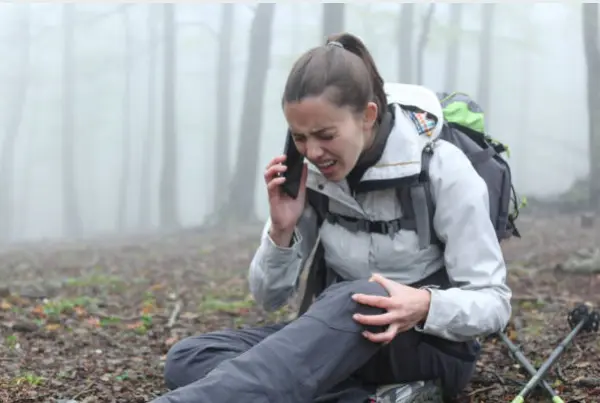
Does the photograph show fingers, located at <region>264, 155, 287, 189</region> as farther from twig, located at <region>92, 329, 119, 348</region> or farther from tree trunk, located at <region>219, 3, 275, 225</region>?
tree trunk, located at <region>219, 3, 275, 225</region>

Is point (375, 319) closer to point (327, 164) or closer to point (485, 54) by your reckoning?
point (327, 164)

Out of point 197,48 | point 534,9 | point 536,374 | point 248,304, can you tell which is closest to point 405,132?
point 536,374

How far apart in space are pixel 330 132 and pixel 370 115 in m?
0.19

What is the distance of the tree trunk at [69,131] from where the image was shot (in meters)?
30.8

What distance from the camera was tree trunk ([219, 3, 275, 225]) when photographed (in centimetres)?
1877

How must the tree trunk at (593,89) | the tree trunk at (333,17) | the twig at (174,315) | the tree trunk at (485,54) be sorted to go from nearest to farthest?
the twig at (174,315) < the tree trunk at (593,89) < the tree trunk at (333,17) < the tree trunk at (485,54)

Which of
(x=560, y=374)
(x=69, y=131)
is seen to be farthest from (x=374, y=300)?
(x=69, y=131)

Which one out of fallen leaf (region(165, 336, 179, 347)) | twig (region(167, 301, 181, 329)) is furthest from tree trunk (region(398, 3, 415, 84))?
fallen leaf (region(165, 336, 179, 347))

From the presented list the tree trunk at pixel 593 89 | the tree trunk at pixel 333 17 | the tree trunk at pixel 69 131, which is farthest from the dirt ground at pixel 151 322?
the tree trunk at pixel 69 131

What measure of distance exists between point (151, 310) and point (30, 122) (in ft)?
96.3

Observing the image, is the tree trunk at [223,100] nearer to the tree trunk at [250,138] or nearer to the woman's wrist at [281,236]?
the tree trunk at [250,138]

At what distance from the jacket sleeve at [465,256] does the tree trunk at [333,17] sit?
15.8 meters

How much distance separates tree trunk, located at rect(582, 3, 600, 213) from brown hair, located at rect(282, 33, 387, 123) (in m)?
13.3

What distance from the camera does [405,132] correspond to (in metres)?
2.90
